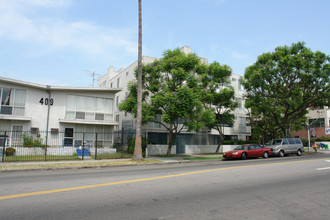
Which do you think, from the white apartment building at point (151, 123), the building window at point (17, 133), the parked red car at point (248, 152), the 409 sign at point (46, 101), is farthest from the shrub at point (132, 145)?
the building window at point (17, 133)

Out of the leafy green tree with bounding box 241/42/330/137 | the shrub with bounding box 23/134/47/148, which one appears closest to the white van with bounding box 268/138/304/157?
the leafy green tree with bounding box 241/42/330/137

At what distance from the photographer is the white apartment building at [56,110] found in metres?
20.7

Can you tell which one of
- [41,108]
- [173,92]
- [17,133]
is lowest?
[17,133]

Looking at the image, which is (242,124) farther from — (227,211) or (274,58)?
(227,211)

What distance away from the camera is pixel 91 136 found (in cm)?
2366

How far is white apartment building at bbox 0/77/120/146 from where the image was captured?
20.7 m

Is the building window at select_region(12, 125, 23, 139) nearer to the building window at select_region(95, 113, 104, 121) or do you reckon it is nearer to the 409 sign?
the 409 sign

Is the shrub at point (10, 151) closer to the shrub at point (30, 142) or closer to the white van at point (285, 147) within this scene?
the shrub at point (30, 142)

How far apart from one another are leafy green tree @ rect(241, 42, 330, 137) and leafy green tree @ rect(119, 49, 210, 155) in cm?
888

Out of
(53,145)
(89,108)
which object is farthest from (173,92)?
(53,145)

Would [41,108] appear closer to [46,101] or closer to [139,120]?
[46,101]

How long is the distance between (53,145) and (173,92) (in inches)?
466

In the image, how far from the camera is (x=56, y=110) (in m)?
22.4

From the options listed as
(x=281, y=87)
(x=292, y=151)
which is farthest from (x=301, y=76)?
(x=292, y=151)
